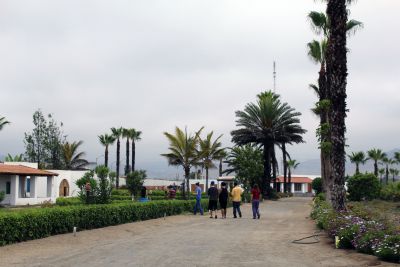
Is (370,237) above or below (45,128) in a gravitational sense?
below

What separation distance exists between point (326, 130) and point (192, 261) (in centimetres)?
1037

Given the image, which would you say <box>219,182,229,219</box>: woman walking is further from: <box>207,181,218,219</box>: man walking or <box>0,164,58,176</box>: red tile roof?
<box>0,164,58,176</box>: red tile roof

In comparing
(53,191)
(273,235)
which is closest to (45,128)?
(53,191)

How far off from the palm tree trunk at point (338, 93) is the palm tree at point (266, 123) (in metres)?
29.0

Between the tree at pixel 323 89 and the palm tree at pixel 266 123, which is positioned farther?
the palm tree at pixel 266 123

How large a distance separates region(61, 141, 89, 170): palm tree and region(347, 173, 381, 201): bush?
40.7 meters

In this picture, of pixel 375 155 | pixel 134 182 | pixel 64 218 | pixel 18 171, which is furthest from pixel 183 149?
pixel 375 155

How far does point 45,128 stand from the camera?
62188mm

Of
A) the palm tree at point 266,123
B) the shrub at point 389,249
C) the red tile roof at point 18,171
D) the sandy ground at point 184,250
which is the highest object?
the palm tree at point 266,123

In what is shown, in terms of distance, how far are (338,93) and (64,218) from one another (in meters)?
9.92

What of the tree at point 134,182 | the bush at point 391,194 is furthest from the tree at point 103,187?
the bush at point 391,194

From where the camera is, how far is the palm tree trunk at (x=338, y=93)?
55.4ft

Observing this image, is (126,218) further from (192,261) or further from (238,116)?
(238,116)

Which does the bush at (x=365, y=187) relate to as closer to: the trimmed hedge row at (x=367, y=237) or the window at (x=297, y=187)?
the trimmed hedge row at (x=367, y=237)
